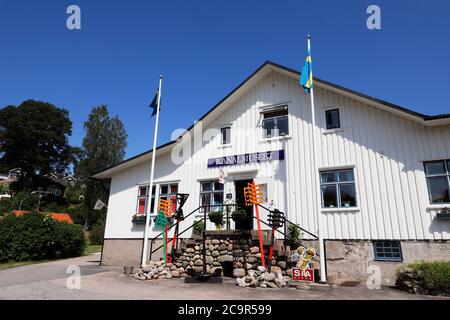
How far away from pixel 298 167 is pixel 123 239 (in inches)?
368

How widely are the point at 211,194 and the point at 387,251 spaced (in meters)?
7.30

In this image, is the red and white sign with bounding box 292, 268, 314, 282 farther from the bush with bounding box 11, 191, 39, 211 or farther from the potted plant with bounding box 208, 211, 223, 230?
the bush with bounding box 11, 191, 39, 211

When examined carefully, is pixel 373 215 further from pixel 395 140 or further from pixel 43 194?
pixel 43 194

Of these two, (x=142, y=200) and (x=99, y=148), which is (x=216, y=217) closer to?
(x=142, y=200)

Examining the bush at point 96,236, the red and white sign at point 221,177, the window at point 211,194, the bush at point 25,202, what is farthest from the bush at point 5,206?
the red and white sign at point 221,177

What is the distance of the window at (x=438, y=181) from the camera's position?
30.5ft

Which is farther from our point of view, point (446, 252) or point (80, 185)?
point (80, 185)

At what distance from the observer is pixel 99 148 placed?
3725 cm

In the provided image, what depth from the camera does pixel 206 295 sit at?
7.27 meters

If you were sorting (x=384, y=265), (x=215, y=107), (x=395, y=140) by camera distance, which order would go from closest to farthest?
(x=384, y=265) < (x=395, y=140) < (x=215, y=107)

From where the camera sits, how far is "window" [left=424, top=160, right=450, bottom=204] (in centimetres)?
930

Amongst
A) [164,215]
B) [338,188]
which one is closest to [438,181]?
[338,188]

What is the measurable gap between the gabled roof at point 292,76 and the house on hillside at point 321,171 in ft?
0.16
